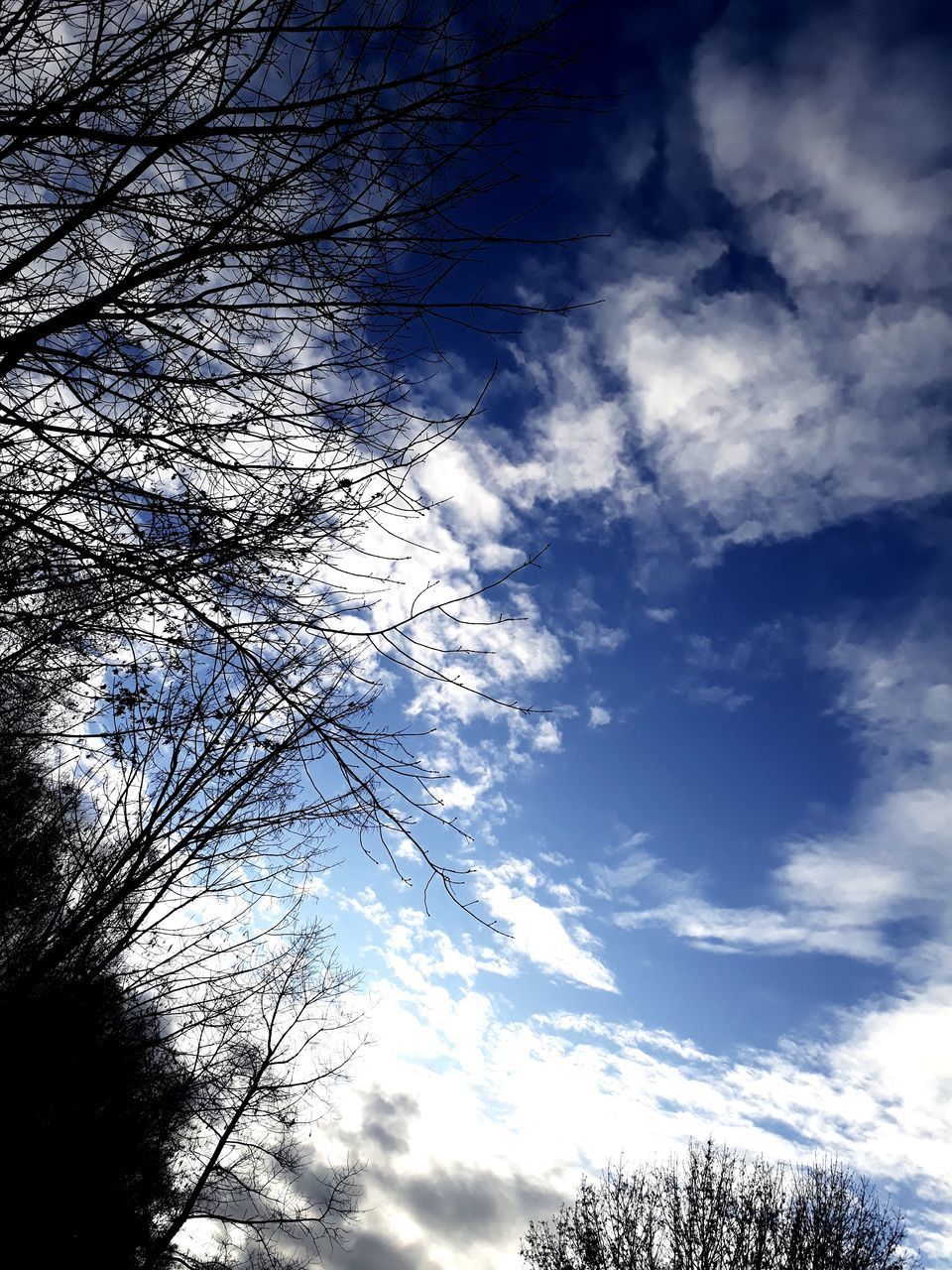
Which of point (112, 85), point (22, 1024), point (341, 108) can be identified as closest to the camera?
point (112, 85)

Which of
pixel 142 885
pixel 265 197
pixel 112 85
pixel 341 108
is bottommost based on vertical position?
pixel 142 885

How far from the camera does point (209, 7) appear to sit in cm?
210

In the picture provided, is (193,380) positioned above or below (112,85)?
below

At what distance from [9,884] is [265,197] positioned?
1017 centimetres

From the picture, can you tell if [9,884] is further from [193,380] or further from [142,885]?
[193,380]

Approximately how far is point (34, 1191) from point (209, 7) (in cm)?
1118

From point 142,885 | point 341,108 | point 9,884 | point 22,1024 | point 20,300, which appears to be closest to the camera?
point 341,108

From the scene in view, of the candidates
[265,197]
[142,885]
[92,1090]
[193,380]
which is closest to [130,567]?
[193,380]

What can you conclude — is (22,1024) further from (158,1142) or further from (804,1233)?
(804,1233)

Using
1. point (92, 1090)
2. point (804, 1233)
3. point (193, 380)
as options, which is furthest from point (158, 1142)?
point (804, 1233)

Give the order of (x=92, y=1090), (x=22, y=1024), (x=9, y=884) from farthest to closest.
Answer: (x=9, y=884), (x=92, y=1090), (x=22, y=1024)

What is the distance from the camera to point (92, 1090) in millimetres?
7301

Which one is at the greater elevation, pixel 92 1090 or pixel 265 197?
pixel 265 197

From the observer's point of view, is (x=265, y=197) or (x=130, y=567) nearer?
(x=265, y=197)
